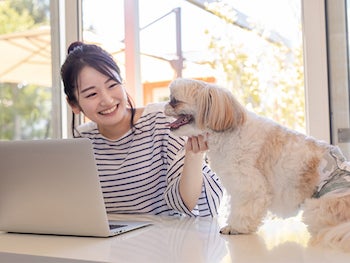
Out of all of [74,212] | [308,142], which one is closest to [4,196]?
[74,212]

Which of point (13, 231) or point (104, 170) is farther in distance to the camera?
point (104, 170)

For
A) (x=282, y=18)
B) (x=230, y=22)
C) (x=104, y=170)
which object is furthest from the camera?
(x=230, y=22)

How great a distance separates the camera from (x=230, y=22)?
196 centimetres

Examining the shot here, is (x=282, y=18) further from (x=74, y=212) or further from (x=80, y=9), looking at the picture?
(x=74, y=212)

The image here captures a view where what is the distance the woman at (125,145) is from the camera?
1.41m

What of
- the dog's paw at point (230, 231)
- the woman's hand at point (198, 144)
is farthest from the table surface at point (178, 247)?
the woman's hand at point (198, 144)

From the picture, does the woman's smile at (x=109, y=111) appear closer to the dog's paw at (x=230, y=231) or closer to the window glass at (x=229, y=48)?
the window glass at (x=229, y=48)

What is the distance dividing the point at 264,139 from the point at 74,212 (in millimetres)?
413

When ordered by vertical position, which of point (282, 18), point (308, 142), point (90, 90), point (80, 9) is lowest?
point (308, 142)

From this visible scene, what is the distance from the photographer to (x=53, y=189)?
0.97 m

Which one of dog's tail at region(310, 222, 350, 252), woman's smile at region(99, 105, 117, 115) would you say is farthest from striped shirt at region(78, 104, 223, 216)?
dog's tail at region(310, 222, 350, 252)

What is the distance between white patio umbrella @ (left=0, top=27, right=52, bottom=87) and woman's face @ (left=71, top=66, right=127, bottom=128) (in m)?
1.03

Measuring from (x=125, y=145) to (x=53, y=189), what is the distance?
1.84ft

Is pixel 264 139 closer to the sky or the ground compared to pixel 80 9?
closer to the ground
